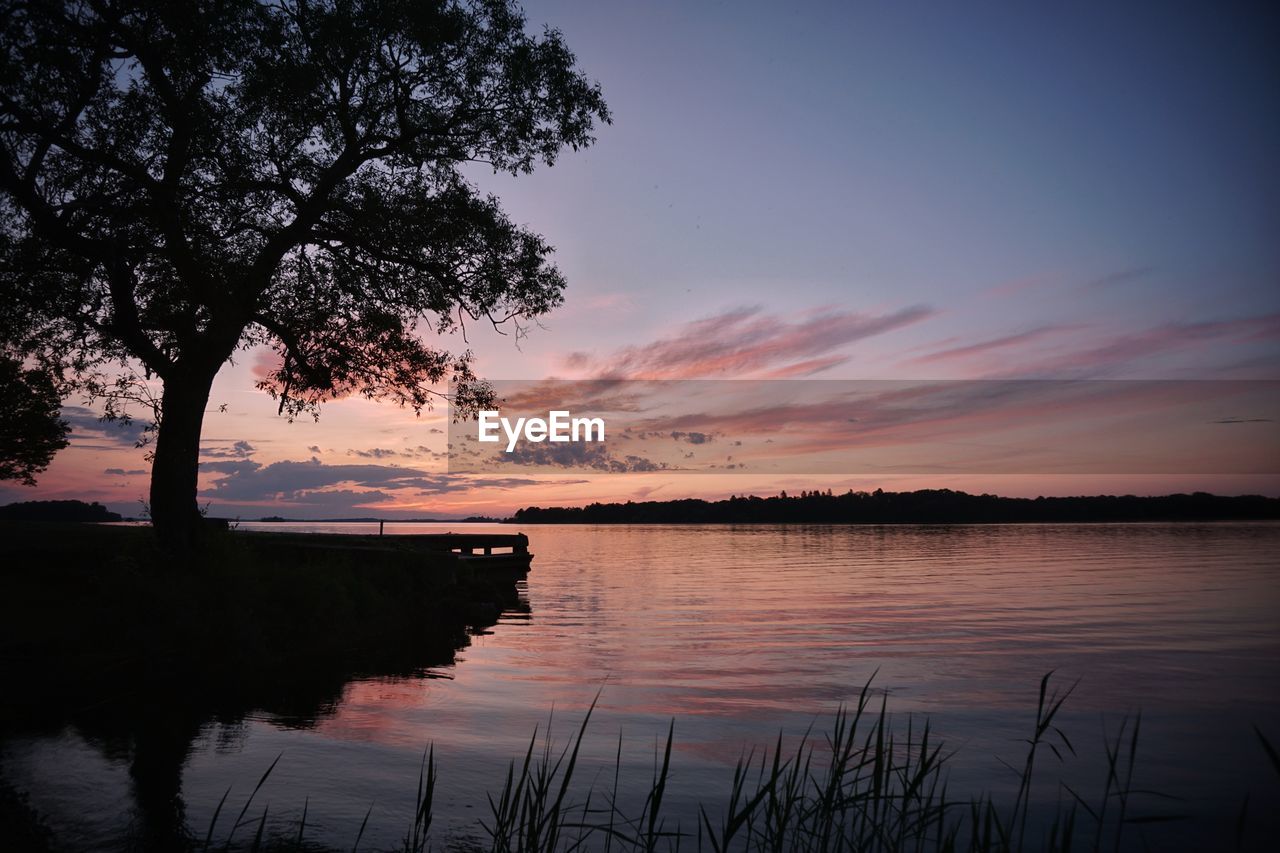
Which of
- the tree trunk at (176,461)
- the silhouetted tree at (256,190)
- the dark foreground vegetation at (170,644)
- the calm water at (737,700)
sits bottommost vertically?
the calm water at (737,700)

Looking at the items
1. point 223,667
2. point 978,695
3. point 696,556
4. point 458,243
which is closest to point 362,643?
point 223,667

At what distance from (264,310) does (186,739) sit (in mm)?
10452

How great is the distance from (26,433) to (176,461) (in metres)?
32.8

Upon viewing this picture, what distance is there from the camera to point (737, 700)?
1481 cm

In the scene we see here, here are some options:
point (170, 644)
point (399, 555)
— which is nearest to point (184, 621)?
point (170, 644)

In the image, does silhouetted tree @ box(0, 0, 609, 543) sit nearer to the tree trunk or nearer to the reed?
the tree trunk

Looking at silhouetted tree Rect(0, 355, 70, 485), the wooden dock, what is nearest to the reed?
the wooden dock

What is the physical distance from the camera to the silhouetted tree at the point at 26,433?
115 feet

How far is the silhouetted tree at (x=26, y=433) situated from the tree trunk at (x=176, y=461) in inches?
729

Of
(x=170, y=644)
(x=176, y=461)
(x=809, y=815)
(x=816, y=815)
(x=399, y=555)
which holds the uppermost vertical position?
(x=176, y=461)

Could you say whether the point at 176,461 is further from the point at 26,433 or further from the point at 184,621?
the point at 26,433

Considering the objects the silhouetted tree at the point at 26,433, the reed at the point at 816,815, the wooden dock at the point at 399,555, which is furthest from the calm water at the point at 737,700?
the silhouetted tree at the point at 26,433

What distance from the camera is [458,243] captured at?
19172 millimetres

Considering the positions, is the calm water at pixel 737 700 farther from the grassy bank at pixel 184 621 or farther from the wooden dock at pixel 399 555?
the wooden dock at pixel 399 555
